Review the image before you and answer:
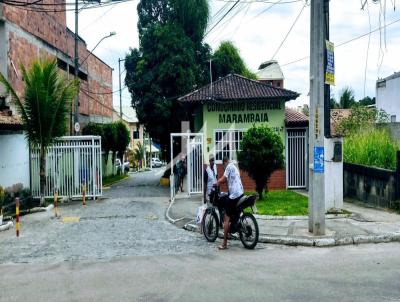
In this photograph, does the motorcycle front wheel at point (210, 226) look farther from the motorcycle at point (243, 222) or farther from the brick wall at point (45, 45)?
the brick wall at point (45, 45)

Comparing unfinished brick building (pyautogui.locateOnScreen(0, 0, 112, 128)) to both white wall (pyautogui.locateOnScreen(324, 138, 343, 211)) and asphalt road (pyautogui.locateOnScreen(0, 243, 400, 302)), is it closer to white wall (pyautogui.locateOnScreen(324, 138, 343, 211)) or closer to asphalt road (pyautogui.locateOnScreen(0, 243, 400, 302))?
white wall (pyautogui.locateOnScreen(324, 138, 343, 211))

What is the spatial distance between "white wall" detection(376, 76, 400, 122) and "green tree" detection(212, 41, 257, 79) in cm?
1003

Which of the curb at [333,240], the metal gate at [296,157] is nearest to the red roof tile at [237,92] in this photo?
the metal gate at [296,157]

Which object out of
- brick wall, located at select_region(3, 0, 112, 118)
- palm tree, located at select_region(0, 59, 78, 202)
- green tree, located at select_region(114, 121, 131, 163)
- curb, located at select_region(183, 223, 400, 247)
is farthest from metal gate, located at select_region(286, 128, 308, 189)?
green tree, located at select_region(114, 121, 131, 163)

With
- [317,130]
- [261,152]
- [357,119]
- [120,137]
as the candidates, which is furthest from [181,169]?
[120,137]

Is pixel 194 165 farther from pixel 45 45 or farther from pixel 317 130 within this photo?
pixel 45 45

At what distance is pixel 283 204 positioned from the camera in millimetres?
15922

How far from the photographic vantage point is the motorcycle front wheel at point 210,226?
11.0 meters

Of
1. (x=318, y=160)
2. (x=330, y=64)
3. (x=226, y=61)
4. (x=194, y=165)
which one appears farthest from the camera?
(x=226, y=61)

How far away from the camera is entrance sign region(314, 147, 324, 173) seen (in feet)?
35.3

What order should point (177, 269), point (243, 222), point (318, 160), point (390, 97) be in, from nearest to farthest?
point (177, 269)
point (243, 222)
point (318, 160)
point (390, 97)

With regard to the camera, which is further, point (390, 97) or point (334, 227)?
point (390, 97)

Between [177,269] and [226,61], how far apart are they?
28367mm

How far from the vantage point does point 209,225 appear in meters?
11.2
